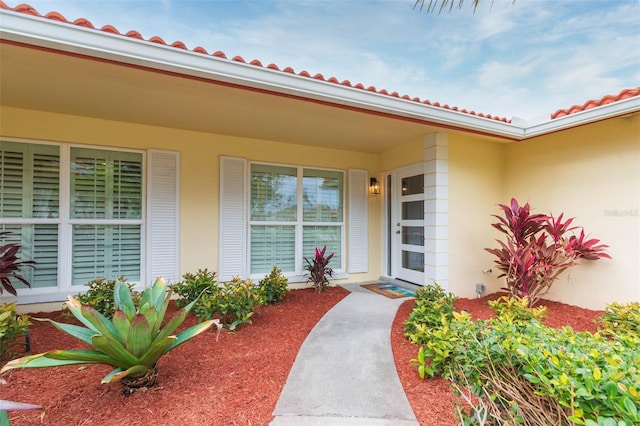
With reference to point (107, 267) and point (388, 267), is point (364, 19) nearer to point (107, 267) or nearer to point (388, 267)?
point (388, 267)

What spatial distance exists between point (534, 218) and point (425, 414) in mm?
3243

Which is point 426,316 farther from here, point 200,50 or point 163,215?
point 163,215

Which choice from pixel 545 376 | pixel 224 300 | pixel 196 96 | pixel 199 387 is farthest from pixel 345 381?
pixel 196 96

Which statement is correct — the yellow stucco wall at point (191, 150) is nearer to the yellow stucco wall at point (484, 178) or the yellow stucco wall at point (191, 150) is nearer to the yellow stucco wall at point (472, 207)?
the yellow stucco wall at point (484, 178)

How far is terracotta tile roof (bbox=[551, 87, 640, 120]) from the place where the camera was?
3.47 meters

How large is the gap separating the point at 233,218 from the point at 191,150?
1290mm

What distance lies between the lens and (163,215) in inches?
180

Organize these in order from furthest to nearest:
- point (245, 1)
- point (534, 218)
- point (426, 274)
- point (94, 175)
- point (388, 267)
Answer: point (388, 267)
point (245, 1)
point (426, 274)
point (94, 175)
point (534, 218)

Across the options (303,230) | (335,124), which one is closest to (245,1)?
(335,124)

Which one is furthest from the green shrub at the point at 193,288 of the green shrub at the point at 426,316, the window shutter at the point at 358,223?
the window shutter at the point at 358,223

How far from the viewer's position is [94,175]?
→ 427 cm

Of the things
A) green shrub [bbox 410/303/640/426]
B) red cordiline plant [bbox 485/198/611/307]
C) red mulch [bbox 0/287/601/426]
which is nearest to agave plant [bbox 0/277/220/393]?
red mulch [bbox 0/287/601/426]

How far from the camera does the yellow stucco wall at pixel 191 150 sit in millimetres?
3961

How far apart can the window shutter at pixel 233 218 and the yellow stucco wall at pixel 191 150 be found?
4.4 inches
